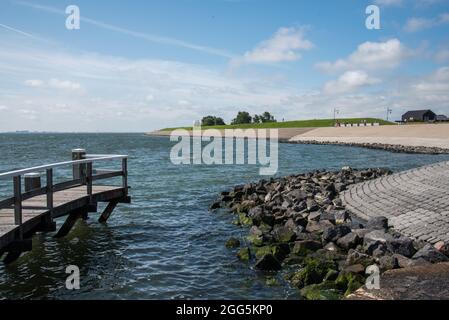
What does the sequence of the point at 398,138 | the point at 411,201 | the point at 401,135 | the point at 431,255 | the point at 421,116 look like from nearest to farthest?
1. the point at 431,255
2. the point at 411,201
3. the point at 398,138
4. the point at 401,135
5. the point at 421,116

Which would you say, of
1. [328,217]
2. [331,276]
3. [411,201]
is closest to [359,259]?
[331,276]

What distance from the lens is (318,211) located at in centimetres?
1474

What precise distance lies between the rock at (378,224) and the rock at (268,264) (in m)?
3.42

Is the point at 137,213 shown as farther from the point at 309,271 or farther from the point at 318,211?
the point at 309,271

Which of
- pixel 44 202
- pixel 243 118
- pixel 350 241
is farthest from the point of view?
pixel 243 118

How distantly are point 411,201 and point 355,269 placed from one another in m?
6.36

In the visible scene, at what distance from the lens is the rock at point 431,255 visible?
9141 millimetres

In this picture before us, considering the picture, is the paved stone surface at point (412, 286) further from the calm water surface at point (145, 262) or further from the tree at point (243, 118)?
the tree at point (243, 118)

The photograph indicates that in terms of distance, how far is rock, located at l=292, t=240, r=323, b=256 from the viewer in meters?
→ 11.0

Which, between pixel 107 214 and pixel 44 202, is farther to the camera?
pixel 107 214

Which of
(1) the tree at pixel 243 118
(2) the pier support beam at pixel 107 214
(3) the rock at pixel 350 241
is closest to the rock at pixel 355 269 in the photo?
(3) the rock at pixel 350 241

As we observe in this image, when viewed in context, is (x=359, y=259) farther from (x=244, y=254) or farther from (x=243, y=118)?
(x=243, y=118)

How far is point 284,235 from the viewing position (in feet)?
40.4
